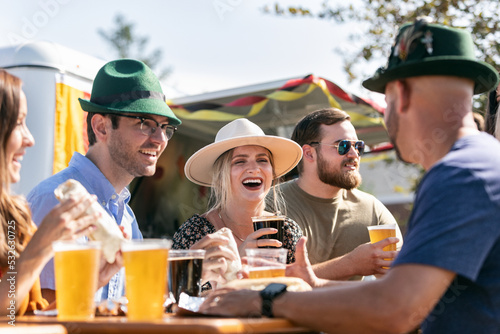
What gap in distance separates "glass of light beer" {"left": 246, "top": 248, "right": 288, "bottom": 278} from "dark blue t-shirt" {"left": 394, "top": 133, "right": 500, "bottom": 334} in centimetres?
60

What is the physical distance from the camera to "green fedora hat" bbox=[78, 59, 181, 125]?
3674mm

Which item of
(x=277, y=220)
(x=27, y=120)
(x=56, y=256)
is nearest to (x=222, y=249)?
(x=277, y=220)

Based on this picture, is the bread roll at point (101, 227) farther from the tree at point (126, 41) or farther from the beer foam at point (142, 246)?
the tree at point (126, 41)

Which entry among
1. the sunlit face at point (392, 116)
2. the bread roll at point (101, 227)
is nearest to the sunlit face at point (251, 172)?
the sunlit face at point (392, 116)

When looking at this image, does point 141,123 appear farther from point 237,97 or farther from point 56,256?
point 237,97

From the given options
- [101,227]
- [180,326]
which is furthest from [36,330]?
[101,227]

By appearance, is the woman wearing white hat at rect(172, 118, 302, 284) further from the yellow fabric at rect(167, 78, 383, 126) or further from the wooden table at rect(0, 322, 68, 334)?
the yellow fabric at rect(167, 78, 383, 126)

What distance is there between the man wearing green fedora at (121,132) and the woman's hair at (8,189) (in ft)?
3.64

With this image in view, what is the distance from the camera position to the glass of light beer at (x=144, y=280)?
6.33 ft

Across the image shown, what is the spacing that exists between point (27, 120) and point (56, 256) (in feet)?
13.8

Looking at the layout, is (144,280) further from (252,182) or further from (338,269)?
(252,182)

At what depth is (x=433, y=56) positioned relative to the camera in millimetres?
2225

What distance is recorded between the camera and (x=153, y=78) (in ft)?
12.6

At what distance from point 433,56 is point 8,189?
71.6 inches
